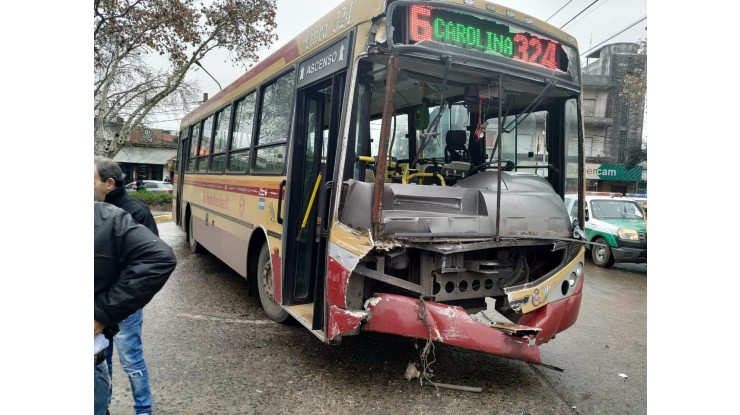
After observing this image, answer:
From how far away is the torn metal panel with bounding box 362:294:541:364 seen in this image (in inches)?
147

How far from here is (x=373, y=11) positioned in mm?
3809

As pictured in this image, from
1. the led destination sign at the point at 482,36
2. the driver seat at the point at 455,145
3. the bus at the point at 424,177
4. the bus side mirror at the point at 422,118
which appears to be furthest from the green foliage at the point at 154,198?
the led destination sign at the point at 482,36

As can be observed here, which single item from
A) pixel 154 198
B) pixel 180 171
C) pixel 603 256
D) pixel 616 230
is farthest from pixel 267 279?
pixel 154 198

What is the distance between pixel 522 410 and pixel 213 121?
21.5ft

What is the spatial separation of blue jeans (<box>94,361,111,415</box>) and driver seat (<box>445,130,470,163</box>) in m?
3.61

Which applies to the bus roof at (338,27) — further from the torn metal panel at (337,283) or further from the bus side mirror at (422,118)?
the torn metal panel at (337,283)

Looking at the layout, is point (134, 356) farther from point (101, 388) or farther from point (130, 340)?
point (101, 388)

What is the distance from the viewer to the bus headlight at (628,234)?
10617 millimetres

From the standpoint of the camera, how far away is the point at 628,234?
420 inches

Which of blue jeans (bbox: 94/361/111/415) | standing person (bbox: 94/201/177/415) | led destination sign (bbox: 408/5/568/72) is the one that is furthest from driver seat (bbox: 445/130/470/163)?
blue jeans (bbox: 94/361/111/415)

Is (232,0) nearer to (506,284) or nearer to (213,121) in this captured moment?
(213,121)

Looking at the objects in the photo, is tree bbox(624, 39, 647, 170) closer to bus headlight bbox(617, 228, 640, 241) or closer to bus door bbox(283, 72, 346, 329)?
bus headlight bbox(617, 228, 640, 241)

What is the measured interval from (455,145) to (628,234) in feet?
23.8

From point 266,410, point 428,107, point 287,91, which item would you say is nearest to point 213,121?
point 287,91
